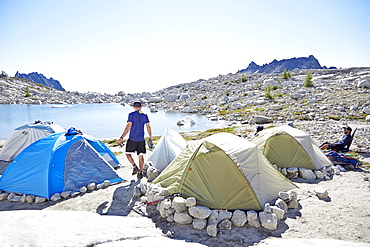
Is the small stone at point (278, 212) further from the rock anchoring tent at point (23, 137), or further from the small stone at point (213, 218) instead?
the rock anchoring tent at point (23, 137)

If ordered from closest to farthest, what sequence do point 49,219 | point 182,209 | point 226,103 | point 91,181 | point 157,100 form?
point 49,219, point 182,209, point 91,181, point 226,103, point 157,100

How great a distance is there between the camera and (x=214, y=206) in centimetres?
616

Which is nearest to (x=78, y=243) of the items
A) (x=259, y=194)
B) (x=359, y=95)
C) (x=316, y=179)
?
(x=259, y=194)

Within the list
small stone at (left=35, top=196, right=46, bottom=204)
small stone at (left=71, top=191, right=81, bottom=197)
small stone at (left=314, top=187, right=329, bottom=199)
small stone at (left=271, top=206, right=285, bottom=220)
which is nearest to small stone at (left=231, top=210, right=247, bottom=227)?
small stone at (left=271, top=206, right=285, bottom=220)

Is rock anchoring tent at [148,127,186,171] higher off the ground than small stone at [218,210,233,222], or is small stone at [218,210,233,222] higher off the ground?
rock anchoring tent at [148,127,186,171]

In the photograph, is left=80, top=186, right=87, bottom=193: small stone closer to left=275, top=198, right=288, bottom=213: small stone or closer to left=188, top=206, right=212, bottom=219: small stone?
left=188, top=206, right=212, bottom=219: small stone

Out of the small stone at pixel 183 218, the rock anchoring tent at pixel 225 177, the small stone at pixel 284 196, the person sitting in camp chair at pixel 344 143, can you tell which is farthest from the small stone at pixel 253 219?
the person sitting in camp chair at pixel 344 143

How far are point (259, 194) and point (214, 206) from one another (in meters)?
1.45

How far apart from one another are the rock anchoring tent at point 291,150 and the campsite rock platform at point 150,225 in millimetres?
1495

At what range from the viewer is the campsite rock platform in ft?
13.5

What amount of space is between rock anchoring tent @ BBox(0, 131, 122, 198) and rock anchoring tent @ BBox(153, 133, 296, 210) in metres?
3.28

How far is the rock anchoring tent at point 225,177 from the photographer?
6.29 m

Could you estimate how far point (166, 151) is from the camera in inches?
403

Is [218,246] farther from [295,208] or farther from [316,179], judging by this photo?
[316,179]
